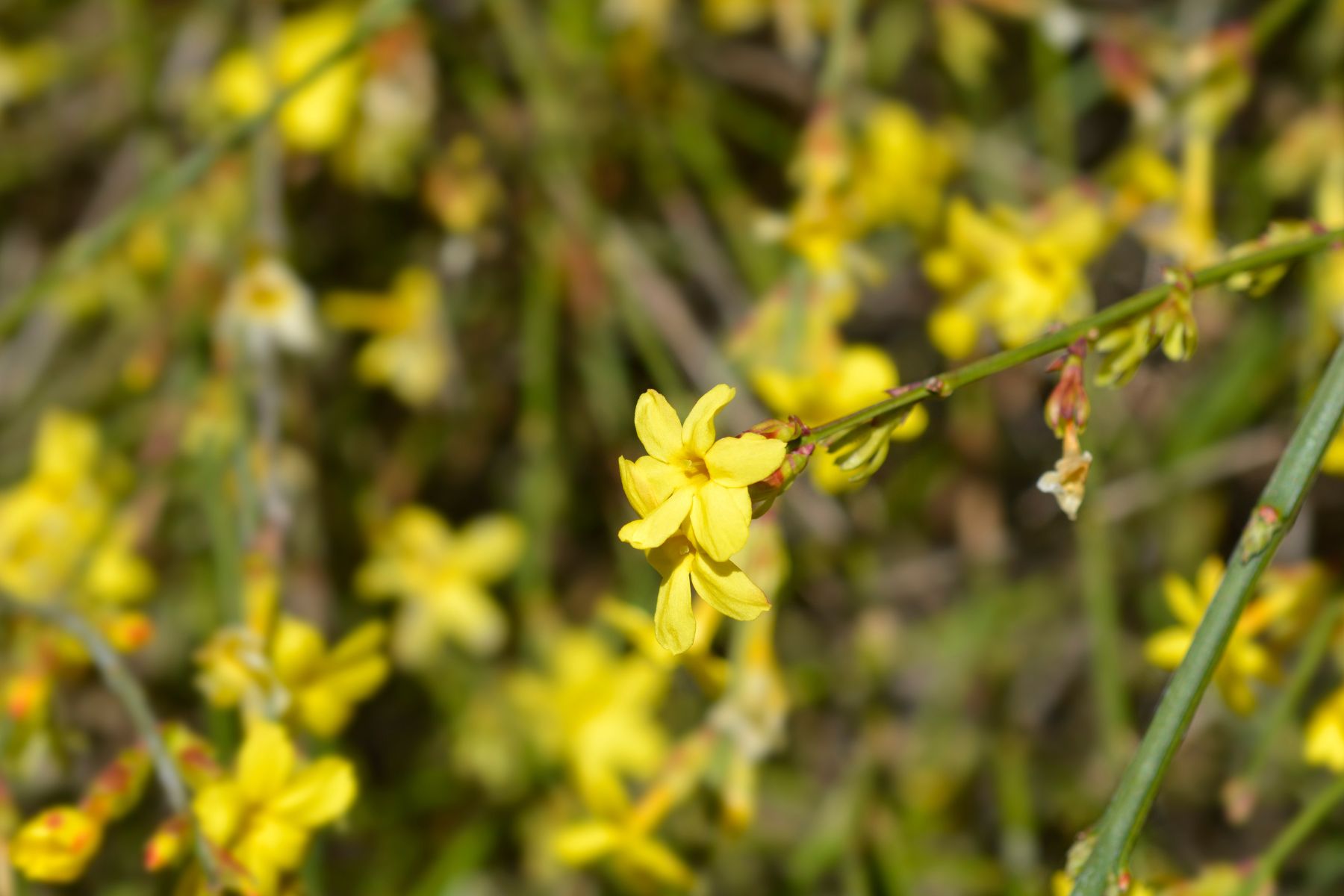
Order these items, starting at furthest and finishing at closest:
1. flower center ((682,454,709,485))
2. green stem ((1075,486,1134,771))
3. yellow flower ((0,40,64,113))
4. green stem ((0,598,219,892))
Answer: yellow flower ((0,40,64,113))
green stem ((1075,486,1134,771))
green stem ((0,598,219,892))
flower center ((682,454,709,485))

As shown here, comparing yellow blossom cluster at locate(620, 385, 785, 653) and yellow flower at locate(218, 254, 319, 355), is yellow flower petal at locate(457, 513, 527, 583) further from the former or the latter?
yellow blossom cluster at locate(620, 385, 785, 653)

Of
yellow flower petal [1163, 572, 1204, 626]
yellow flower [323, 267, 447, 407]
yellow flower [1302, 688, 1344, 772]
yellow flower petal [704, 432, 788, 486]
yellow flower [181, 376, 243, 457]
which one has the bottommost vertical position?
yellow flower petal [704, 432, 788, 486]

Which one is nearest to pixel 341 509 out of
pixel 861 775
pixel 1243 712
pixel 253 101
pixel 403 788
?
pixel 403 788

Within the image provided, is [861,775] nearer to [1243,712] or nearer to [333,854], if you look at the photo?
Answer: [1243,712]

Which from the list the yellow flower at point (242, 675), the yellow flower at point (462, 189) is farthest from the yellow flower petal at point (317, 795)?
the yellow flower at point (462, 189)

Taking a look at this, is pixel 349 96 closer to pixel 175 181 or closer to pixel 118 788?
pixel 175 181

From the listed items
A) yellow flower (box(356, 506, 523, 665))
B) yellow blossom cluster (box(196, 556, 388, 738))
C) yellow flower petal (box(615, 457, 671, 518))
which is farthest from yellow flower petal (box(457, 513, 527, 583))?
yellow flower petal (box(615, 457, 671, 518))
